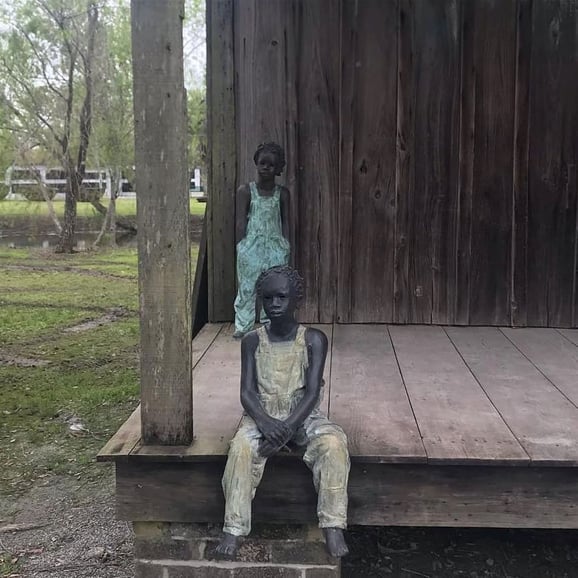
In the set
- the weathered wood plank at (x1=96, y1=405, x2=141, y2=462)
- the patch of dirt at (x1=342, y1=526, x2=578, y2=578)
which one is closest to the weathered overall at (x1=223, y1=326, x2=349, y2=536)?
the weathered wood plank at (x1=96, y1=405, x2=141, y2=462)

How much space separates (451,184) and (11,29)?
40.3 ft

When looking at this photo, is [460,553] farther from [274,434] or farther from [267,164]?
[267,164]

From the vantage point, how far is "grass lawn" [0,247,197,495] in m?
4.16

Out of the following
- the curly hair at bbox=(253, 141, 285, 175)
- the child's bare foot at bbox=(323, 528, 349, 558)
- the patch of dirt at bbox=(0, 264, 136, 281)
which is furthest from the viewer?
the patch of dirt at bbox=(0, 264, 136, 281)

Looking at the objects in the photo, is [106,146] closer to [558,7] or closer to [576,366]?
[558,7]

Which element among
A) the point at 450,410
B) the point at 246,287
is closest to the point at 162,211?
the point at 450,410

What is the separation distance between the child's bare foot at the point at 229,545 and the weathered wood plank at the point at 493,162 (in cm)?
265

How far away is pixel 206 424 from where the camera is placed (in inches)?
97.7

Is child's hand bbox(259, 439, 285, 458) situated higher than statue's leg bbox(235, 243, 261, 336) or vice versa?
statue's leg bbox(235, 243, 261, 336)

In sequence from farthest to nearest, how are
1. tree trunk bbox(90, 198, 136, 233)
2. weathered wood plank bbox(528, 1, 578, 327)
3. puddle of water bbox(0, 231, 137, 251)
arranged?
puddle of water bbox(0, 231, 137, 251)
tree trunk bbox(90, 198, 136, 233)
weathered wood plank bbox(528, 1, 578, 327)

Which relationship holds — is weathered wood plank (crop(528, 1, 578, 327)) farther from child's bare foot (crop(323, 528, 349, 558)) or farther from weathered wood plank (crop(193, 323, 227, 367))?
child's bare foot (crop(323, 528, 349, 558))

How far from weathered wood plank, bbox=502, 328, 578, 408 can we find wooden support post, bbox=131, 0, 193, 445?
1.58 metres

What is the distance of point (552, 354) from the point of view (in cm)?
357

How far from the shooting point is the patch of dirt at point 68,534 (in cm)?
296
